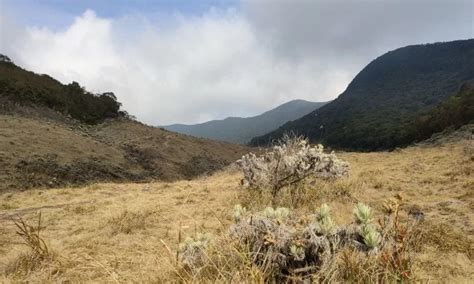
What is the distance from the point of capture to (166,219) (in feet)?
21.4

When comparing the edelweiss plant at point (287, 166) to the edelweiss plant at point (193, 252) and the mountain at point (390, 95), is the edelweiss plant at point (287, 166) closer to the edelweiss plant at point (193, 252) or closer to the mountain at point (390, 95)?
the edelweiss plant at point (193, 252)

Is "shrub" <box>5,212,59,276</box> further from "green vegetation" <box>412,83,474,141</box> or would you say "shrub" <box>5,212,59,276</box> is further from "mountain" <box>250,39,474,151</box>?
"mountain" <box>250,39,474,151</box>

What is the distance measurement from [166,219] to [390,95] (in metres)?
115

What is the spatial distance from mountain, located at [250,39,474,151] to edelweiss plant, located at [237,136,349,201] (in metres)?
47.4

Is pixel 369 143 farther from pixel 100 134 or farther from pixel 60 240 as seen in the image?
pixel 60 240

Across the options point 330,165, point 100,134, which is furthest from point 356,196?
point 100,134

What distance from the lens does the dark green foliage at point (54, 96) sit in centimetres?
2575

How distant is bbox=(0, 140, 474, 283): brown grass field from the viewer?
450cm

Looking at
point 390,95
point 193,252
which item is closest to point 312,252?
point 193,252

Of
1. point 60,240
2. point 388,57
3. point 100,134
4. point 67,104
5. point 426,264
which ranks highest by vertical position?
point 388,57

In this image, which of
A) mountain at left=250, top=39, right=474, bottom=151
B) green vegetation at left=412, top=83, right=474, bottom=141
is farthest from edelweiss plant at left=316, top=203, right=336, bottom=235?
mountain at left=250, top=39, right=474, bottom=151

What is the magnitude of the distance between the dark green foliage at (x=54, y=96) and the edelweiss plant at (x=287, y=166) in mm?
20726

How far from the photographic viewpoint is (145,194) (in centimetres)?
1208

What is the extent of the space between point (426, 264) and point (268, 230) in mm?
1912
